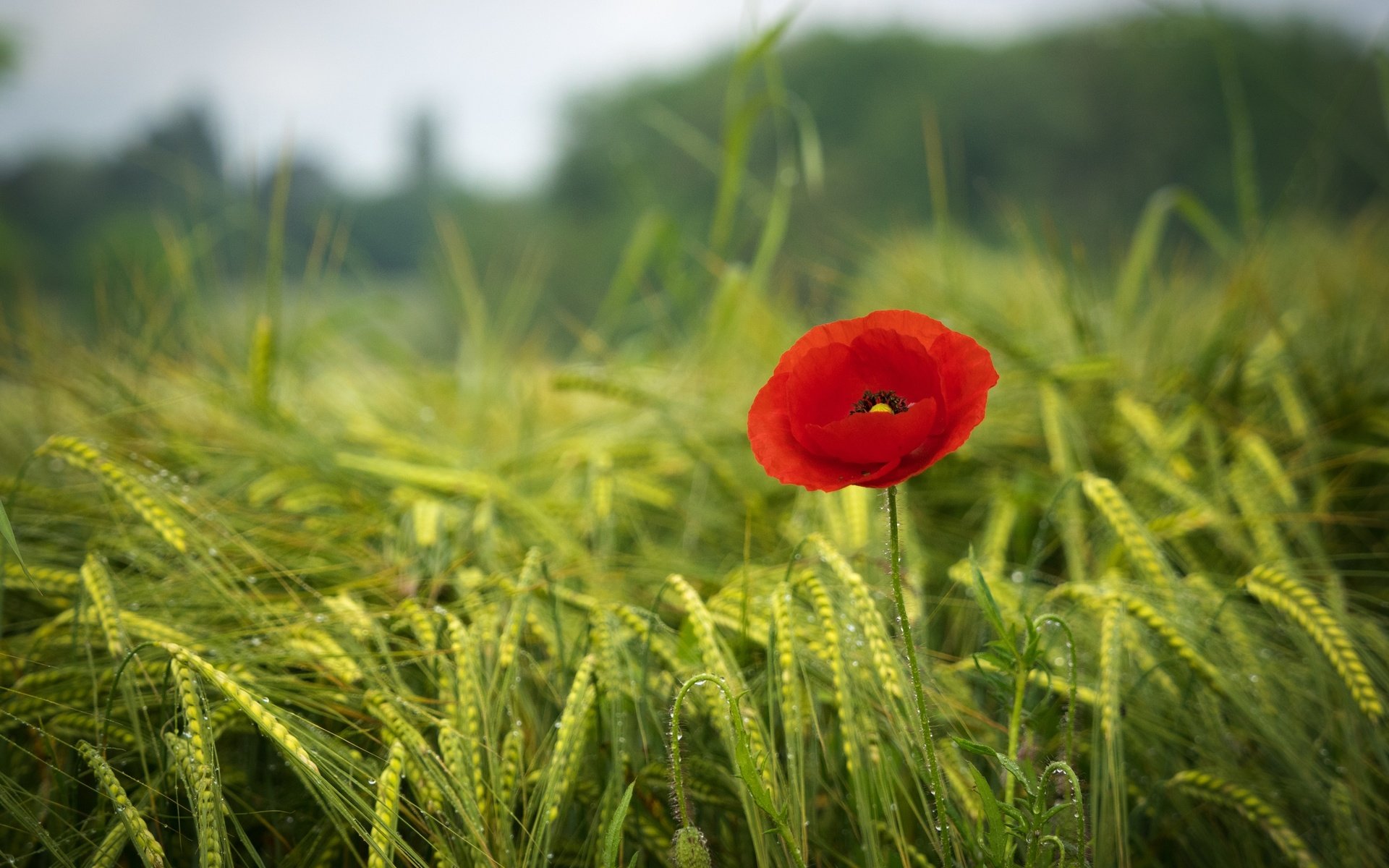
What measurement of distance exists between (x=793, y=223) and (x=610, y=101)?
33.6 inches

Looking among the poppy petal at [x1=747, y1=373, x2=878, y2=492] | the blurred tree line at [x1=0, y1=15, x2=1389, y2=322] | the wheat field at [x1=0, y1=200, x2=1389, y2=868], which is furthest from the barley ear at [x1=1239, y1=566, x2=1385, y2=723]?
the blurred tree line at [x1=0, y1=15, x2=1389, y2=322]

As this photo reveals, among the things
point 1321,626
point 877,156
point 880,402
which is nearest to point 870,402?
point 880,402

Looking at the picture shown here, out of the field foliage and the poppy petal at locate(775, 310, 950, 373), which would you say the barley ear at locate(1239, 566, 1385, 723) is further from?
the poppy petal at locate(775, 310, 950, 373)

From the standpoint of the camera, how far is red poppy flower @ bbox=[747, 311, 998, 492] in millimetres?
257

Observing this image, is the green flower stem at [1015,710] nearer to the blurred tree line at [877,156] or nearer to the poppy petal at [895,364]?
the poppy petal at [895,364]

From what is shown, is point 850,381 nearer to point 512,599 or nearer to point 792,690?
point 792,690

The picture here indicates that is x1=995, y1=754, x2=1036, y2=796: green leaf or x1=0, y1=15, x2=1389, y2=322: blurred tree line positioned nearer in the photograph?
x1=995, y1=754, x2=1036, y2=796: green leaf

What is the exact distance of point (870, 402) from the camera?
31 cm

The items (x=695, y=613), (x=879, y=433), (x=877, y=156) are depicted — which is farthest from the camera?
(x=877, y=156)

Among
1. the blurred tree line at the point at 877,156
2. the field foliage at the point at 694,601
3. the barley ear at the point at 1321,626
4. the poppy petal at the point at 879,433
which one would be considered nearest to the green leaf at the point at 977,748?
the field foliage at the point at 694,601

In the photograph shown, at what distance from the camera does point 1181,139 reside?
2.23 m

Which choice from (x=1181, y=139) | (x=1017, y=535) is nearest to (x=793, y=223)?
(x=1181, y=139)

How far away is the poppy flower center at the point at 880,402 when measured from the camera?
300mm

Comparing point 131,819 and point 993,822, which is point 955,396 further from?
point 131,819
